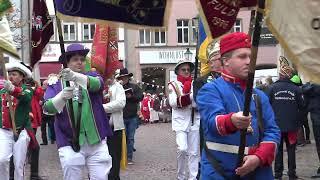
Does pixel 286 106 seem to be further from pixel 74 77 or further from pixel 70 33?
pixel 70 33

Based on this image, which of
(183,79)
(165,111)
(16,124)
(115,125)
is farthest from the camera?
(165,111)

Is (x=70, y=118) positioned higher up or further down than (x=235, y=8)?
further down

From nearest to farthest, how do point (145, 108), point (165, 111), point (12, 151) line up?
point (12, 151), point (145, 108), point (165, 111)

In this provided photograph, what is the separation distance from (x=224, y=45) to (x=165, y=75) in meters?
37.7

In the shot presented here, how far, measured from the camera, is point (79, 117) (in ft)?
20.7

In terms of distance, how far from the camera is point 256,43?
3.49 meters

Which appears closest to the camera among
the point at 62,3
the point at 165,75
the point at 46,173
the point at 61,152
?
the point at 62,3

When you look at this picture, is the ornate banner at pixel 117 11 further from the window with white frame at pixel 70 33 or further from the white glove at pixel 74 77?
the window with white frame at pixel 70 33

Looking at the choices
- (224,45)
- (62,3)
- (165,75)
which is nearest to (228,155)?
(224,45)

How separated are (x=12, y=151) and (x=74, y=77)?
6.91 ft

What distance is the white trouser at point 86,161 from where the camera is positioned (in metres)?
6.20

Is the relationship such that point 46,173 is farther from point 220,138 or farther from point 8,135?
point 220,138

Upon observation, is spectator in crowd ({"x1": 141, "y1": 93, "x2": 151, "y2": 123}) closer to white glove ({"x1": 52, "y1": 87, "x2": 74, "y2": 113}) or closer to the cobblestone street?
the cobblestone street

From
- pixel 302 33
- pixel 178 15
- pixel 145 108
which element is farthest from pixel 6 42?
pixel 178 15
